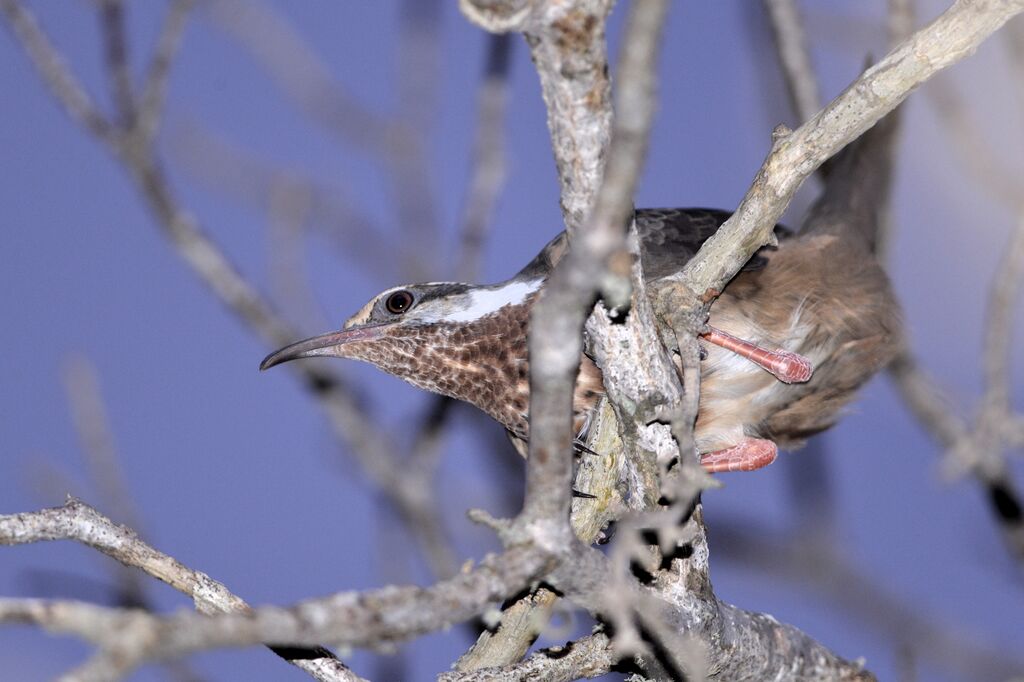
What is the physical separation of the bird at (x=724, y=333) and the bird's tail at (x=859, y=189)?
0.06 meters

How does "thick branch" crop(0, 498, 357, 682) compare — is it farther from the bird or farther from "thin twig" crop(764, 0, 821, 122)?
"thin twig" crop(764, 0, 821, 122)

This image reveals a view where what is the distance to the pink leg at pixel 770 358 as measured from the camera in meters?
3.30

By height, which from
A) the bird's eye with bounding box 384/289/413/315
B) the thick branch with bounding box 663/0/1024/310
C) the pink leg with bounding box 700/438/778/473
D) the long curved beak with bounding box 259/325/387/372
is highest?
the bird's eye with bounding box 384/289/413/315

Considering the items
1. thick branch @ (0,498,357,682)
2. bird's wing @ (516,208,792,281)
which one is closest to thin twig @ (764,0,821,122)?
bird's wing @ (516,208,792,281)

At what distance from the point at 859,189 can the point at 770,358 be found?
143 centimetres

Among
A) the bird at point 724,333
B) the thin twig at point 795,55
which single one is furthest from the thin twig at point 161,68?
the thin twig at point 795,55

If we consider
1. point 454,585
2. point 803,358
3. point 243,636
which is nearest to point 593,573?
point 454,585

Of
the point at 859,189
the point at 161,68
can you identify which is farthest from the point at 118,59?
the point at 859,189

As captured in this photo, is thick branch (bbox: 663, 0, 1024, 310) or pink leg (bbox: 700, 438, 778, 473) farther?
pink leg (bbox: 700, 438, 778, 473)

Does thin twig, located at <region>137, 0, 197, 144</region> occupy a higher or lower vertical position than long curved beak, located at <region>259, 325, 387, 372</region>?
higher

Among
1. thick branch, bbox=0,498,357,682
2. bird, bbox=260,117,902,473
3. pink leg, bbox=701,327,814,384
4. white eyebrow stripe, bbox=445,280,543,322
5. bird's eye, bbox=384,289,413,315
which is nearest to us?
thick branch, bbox=0,498,357,682

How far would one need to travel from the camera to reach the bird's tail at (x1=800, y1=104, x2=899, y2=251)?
13.9 ft

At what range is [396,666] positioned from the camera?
5844 mm

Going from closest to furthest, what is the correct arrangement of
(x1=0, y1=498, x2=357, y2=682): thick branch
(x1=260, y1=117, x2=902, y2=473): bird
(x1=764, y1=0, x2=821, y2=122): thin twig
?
1. (x1=0, y1=498, x2=357, y2=682): thick branch
2. (x1=260, y1=117, x2=902, y2=473): bird
3. (x1=764, y1=0, x2=821, y2=122): thin twig
